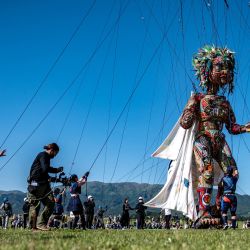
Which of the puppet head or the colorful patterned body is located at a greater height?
the puppet head

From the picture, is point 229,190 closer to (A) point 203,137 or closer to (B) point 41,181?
(A) point 203,137

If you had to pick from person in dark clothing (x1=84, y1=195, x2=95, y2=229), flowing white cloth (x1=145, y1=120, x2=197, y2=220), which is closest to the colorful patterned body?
flowing white cloth (x1=145, y1=120, x2=197, y2=220)

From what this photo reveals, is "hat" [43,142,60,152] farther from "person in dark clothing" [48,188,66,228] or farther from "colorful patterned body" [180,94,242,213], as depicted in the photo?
"person in dark clothing" [48,188,66,228]

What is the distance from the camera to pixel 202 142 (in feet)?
44.5

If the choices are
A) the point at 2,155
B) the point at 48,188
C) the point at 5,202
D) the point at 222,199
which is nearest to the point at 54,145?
the point at 48,188

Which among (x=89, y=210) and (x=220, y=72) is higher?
(x=220, y=72)

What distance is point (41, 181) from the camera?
10758 millimetres

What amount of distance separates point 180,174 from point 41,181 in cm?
522

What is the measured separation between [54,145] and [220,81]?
5864mm

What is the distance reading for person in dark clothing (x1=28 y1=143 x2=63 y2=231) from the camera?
35.2 feet

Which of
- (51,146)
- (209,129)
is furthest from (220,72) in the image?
(51,146)

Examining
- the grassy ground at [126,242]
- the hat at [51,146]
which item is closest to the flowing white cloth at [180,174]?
the hat at [51,146]

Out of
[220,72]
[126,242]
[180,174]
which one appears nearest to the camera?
[126,242]

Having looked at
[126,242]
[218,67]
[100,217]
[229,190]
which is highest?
[218,67]
